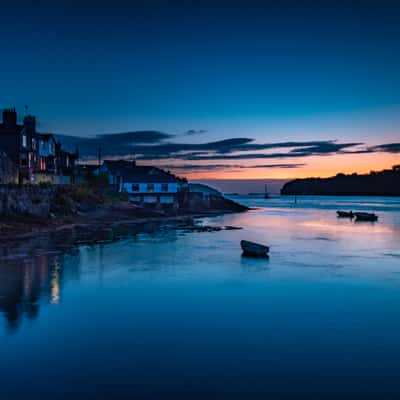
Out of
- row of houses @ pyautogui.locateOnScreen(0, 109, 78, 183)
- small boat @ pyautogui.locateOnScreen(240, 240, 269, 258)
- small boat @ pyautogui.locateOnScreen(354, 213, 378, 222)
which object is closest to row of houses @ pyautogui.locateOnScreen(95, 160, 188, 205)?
row of houses @ pyautogui.locateOnScreen(0, 109, 78, 183)

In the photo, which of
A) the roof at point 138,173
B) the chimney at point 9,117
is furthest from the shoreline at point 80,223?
the roof at point 138,173

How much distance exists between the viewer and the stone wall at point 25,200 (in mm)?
→ 45062

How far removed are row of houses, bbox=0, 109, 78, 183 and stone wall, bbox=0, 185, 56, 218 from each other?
9.79 metres

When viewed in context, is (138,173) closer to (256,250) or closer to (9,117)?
(9,117)

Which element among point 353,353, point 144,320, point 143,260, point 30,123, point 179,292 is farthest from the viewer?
point 30,123

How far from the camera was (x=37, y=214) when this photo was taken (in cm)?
4978

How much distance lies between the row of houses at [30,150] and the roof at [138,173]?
61.5 ft

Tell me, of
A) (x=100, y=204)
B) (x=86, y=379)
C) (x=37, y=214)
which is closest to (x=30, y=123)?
(x=100, y=204)

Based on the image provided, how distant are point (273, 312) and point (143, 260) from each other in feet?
50.1

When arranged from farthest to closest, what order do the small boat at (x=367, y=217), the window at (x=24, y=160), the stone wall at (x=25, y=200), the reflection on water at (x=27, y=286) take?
the small boat at (x=367, y=217), the window at (x=24, y=160), the stone wall at (x=25, y=200), the reflection on water at (x=27, y=286)

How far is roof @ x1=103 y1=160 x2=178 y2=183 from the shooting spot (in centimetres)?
9569

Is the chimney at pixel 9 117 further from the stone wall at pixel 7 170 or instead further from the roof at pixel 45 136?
the roof at pixel 45 136

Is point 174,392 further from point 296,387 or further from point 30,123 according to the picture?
point 30,123

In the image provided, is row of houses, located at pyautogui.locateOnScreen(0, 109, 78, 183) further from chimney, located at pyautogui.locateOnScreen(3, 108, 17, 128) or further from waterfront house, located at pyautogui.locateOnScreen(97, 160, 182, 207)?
waterfront house, located at pyautogui.locateOnScreen(97, 160, 182, 207)
